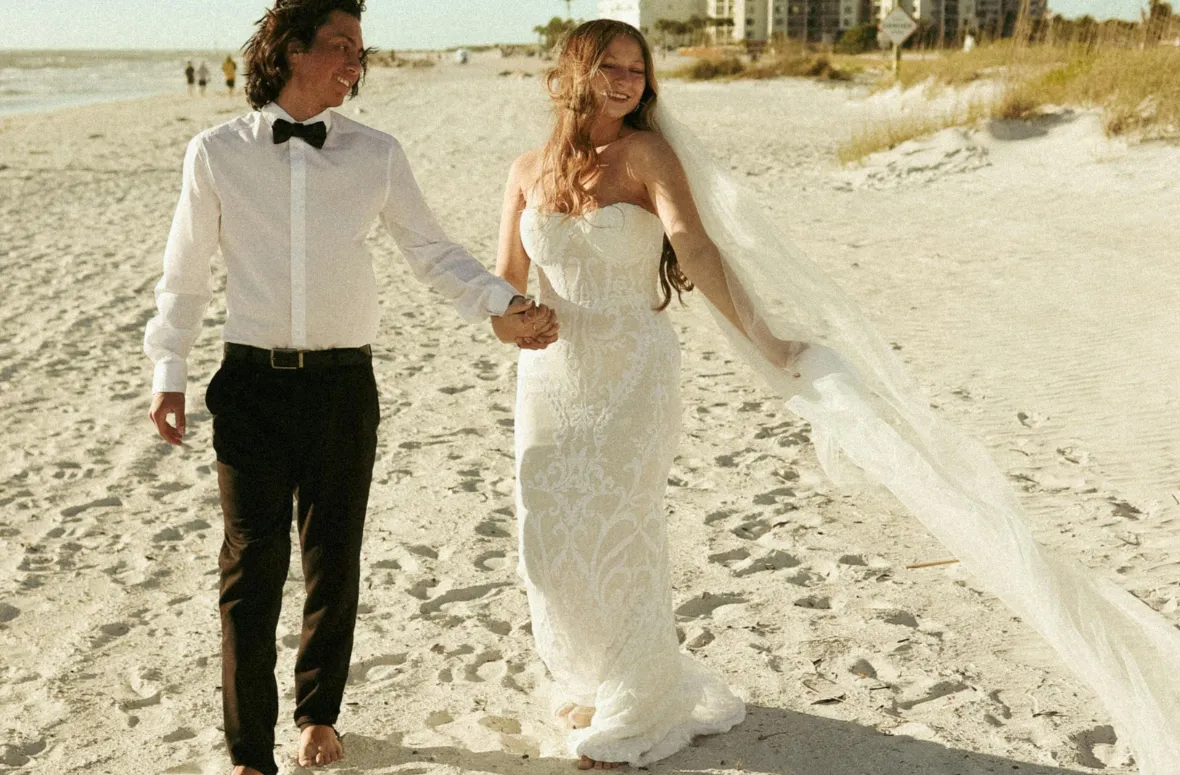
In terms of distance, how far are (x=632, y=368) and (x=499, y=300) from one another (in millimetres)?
412

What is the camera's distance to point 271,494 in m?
3.25

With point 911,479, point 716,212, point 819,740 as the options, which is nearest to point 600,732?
point 819,740

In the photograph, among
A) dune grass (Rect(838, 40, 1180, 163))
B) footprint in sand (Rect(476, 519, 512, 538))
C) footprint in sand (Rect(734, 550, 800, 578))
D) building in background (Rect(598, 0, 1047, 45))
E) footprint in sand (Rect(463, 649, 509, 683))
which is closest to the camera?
footprint in sand (Rect(463, 649, 509, 683))

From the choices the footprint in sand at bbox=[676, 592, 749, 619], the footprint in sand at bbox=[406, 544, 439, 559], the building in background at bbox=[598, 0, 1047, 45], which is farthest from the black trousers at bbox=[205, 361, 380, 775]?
the building in background at bbox=[598, 0, 1047, 45]

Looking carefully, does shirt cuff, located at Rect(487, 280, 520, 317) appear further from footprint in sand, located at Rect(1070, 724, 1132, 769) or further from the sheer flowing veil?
footprint in sand, located at Rect(1070, 724, 1132, 769)

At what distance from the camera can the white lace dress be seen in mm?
3408

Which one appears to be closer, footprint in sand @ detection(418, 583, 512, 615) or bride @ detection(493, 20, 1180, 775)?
bride @ detection(493, 20, 1180, 775)

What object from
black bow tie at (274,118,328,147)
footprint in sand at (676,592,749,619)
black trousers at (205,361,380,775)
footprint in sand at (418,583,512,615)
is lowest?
footprint in sand at (418,583,512,615)

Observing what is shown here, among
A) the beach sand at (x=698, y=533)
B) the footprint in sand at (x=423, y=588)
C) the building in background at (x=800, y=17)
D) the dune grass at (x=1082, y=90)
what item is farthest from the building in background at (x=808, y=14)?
the footprint in sand at (x=423, y=588)

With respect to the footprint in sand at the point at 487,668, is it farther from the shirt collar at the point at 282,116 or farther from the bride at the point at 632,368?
the shirt collar at the point at 282,116

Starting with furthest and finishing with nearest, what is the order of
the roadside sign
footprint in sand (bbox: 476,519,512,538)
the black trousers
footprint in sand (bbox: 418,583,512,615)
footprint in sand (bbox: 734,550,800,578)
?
the roadside sign
footprint in sand (bbox: 476,519,512,538)
footprint in sand (bbox: 734,550,800,578)
footprint in sand (bbox: 418,583,512,615)
the black trousers

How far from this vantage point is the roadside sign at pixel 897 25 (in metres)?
32.1

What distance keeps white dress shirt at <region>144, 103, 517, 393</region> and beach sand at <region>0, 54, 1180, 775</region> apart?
130 cm

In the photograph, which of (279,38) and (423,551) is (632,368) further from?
(423,551)
